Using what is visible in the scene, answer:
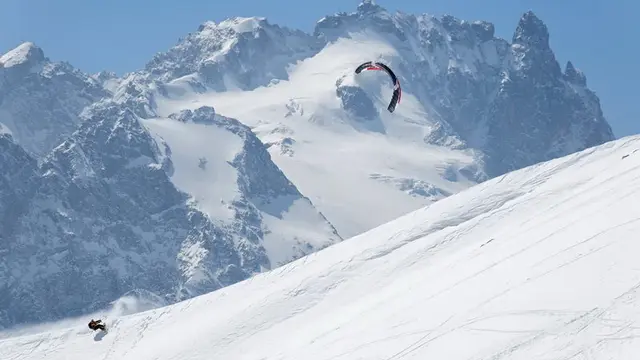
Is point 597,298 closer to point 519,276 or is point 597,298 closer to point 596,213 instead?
point 519,276

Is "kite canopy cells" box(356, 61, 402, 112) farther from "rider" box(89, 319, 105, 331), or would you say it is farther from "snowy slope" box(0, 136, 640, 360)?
"rider" box(89, 319, 105, 331)

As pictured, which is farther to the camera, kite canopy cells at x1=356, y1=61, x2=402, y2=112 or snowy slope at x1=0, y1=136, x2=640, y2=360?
kite canopy cells at x1=356, y1=61, x2=402, y2=112

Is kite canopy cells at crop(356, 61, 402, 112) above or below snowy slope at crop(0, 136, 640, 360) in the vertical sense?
above

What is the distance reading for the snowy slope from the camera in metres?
47.4

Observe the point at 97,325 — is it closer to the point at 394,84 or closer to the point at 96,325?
the point at 96,325

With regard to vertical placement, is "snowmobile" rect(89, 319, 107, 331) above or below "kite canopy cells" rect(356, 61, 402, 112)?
below

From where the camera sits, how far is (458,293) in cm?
5494

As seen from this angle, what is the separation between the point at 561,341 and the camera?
148ft

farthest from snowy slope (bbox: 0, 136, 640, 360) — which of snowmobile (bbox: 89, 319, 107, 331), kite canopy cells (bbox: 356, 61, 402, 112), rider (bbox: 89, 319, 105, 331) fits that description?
kite canopy cells (bbox: 356, 61, 402, 112)

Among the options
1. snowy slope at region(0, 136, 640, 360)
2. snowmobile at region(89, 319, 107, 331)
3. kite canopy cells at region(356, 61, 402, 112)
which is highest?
kite canopy cells at region(356, 61, 402, 112)

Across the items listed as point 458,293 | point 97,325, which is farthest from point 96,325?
point 458,293

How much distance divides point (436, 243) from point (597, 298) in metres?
18.0

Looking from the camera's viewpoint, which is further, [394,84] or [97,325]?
[97,325]

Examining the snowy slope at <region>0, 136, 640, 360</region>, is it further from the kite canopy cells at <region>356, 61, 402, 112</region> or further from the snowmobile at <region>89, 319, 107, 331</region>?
the kite canopy cells at <region>356, 61, 402, 112</region>
